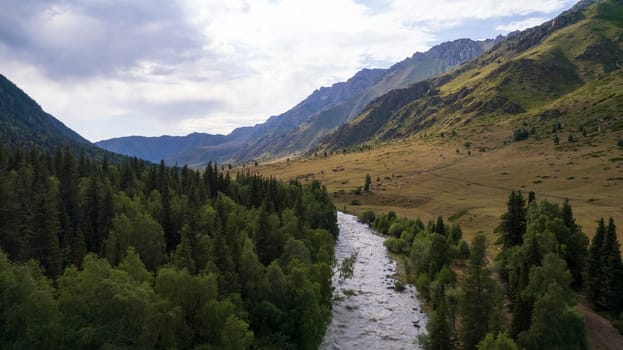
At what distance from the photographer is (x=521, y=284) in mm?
62250

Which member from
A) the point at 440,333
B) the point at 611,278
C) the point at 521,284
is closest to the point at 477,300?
the point at 440,333

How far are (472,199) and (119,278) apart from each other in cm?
17078

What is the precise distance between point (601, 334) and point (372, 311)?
34.1 metres

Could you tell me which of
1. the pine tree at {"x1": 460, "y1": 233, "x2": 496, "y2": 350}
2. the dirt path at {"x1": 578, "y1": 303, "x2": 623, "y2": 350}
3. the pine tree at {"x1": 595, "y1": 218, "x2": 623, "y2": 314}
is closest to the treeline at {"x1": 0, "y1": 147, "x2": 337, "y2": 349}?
the pine tree at {"x1": 460, "y1": 233, "x2": 496, "y2": 350}

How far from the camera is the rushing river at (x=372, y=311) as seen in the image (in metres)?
61.3

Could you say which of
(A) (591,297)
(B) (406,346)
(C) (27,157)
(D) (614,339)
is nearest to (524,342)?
(B) (406,346)

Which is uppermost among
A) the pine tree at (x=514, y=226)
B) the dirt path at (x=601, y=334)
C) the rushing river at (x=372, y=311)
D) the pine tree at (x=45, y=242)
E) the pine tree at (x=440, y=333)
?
the pine tree at (x=45, y=242)

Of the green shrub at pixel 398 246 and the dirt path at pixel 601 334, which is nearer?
the dirt path at pixel 601 334

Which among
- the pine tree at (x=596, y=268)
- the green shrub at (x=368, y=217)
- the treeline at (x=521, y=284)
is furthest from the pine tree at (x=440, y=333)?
the green shrub at (x=368, y=217)

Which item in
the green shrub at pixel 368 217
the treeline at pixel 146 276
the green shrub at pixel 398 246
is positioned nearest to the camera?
the treeline at pixel 146 276

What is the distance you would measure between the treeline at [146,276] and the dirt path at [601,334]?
1486 inches

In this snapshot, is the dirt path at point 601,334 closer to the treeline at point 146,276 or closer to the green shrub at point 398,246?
the treeline at point 146,276

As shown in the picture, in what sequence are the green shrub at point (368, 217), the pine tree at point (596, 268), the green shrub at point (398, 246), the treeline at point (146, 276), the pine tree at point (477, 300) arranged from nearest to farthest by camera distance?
the treeline at point (146, 276) → the pine tree at point (477, 300) → the pine tree at point (596, 268) → the green shrub at point (398, 246) → the green shrub at point (368, 217)

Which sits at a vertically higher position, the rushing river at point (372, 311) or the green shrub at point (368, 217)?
the green shrub at point (368, 217)
